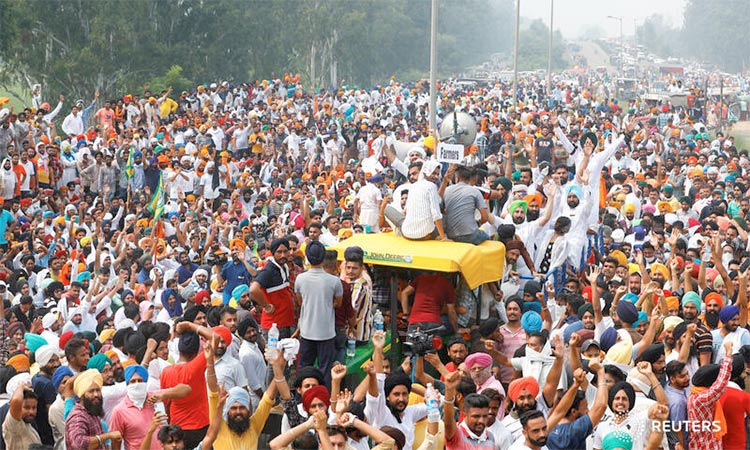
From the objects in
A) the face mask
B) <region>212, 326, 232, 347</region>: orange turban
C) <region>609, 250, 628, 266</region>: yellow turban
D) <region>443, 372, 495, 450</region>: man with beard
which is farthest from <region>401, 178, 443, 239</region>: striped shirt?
the face mask

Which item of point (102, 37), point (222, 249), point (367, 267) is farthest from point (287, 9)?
point (367, 267)

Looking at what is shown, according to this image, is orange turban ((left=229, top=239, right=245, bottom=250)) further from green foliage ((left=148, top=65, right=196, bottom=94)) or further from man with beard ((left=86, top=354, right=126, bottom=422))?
green foliage ((left=148, top=65, right=196, bottom=94))

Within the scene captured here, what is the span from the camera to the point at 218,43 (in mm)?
47969

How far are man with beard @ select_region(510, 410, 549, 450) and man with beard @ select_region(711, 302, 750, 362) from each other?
3077 mm

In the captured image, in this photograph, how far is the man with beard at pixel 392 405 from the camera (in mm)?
7280

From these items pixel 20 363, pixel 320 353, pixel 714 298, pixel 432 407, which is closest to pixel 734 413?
pixel 432 407

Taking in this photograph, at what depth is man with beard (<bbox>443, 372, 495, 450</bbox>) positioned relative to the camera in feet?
22.5

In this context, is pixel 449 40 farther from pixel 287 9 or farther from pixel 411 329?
pixel 411 329

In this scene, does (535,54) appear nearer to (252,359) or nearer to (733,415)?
(252,359)

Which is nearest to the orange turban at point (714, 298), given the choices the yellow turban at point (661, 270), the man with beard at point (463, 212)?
the yellow turban at point (661, 270)

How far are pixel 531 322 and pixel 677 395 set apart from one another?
A: 167 centimetres

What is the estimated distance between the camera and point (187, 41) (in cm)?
4653

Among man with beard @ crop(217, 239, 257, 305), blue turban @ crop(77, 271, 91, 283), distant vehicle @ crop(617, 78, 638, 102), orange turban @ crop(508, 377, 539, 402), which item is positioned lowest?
distant vehicle @ crop(617, 78, 638, 102)

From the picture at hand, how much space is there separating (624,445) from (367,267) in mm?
3627
